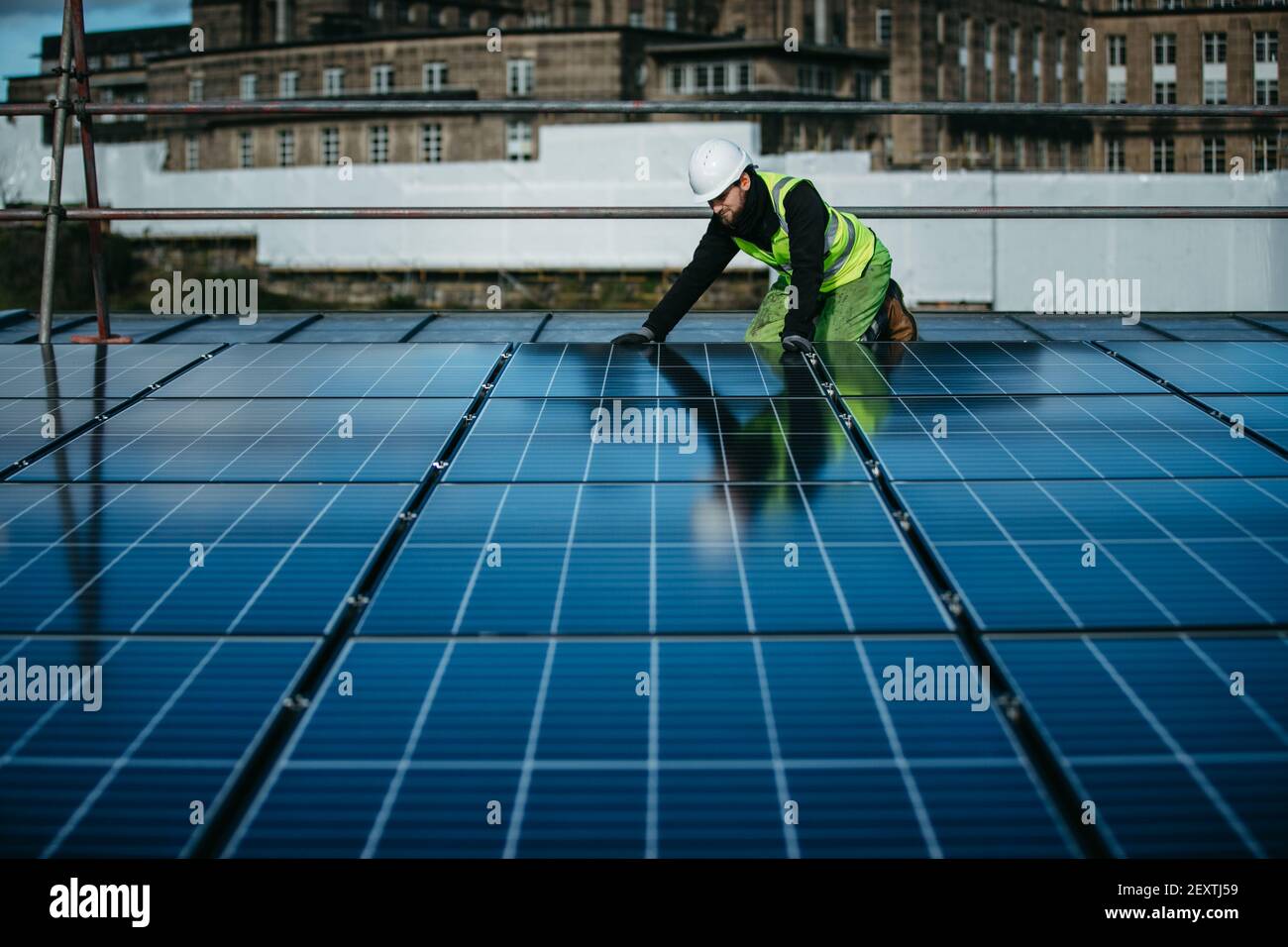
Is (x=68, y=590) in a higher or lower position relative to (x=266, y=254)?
lower

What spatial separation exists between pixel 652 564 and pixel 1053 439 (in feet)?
6.99

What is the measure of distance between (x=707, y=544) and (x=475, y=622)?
846mm

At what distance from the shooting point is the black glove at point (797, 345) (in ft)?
24.4

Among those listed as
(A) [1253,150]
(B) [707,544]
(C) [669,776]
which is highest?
(A) [1253,150]

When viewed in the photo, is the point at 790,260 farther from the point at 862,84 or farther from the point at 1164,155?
the point at 1164,155

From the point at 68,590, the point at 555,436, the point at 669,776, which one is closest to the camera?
the point at 669,776

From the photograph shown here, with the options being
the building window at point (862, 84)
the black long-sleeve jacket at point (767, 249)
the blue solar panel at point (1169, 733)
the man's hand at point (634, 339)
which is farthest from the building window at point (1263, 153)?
the blue solar panel at point (1169, 733)

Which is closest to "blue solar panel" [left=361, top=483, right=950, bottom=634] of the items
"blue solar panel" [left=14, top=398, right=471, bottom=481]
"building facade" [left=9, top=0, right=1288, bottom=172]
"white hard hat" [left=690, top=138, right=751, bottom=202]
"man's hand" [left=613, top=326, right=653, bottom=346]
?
"blue solar panel" [left=14, top=398, right=471, bottom=481]

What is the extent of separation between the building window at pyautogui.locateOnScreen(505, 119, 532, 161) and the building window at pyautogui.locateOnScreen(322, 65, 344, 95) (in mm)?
15638

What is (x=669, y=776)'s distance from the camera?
9.53ft
